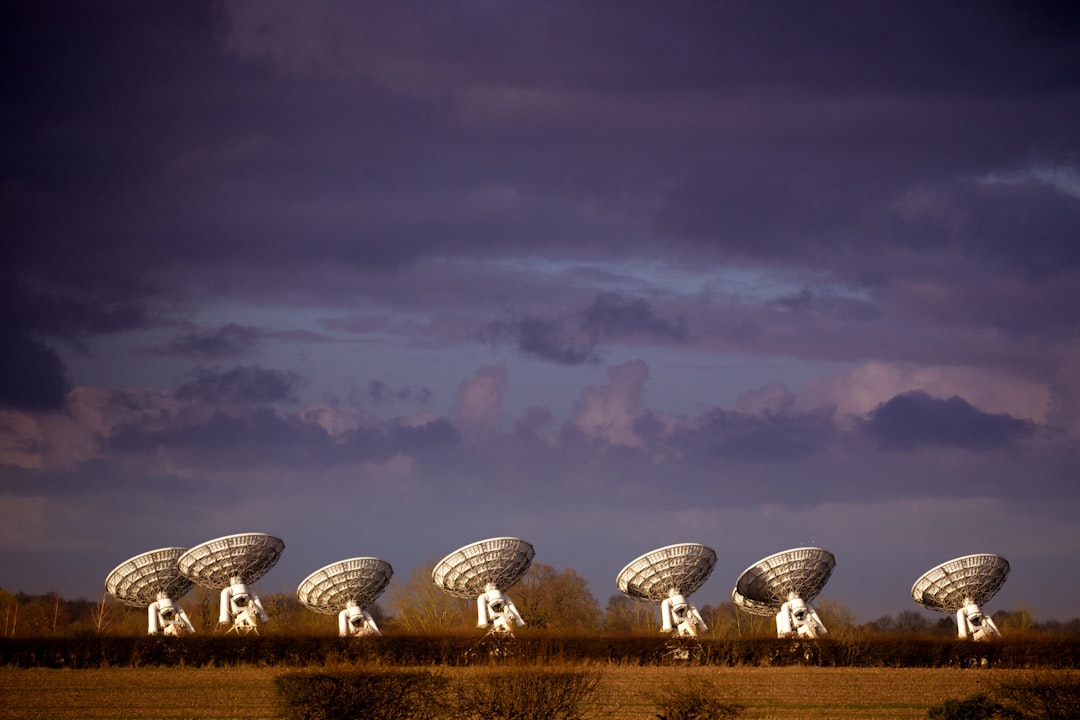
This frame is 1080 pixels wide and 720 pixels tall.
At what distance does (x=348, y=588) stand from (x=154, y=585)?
10.4m

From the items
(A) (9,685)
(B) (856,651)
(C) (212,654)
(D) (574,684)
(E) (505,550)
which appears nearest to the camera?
(D) (574,684)

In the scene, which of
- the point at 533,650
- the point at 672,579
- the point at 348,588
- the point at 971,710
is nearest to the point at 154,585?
the point at 348,588

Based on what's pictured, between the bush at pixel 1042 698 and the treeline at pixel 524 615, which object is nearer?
the bush at pixel 1042 698

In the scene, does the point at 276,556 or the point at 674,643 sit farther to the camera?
the point at 276,556

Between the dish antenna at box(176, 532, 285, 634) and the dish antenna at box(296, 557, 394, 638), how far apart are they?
97.4 inches

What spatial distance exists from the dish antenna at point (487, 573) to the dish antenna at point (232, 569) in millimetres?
8588

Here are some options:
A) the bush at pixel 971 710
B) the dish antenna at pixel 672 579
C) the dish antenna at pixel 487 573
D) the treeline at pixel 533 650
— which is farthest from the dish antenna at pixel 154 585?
the bush at pixel 971 710

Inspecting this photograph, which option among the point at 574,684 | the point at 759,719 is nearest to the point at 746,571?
the point at 759,719

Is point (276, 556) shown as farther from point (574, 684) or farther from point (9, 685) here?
point (574, 684)

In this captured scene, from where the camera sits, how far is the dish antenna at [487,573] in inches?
2219

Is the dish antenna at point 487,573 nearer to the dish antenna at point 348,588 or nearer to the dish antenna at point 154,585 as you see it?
the dish antenna at point 348,588

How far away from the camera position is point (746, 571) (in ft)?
192

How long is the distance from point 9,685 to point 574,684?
23.8 metres

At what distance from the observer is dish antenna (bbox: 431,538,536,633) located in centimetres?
Result: 5638
